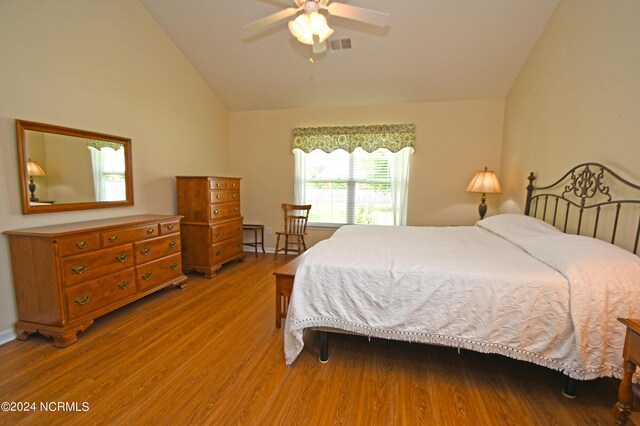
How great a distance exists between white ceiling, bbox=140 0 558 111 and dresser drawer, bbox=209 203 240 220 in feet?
5.78

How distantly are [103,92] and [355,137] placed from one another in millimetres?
3067

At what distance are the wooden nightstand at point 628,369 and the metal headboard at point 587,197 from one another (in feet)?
2.76

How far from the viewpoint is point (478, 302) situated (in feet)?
5.44

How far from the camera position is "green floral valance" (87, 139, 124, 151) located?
2.75 m

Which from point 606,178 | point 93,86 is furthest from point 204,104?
point 606,178

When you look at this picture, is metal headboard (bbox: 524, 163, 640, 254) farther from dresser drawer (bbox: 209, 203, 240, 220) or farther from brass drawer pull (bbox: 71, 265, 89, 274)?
brass drawer pull (bbox: 71, 265, 89, 274)

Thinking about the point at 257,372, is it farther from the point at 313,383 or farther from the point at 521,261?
the point at 521,261

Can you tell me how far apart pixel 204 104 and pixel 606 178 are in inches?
181

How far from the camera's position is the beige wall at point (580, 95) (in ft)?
6.21

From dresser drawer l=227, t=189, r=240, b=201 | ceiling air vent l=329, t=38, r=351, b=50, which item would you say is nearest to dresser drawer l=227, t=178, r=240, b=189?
dresser drawer l=227, t=189, r=240, b=201

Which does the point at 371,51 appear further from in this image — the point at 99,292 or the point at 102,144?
the point at 99,292

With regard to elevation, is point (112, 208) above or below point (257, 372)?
above

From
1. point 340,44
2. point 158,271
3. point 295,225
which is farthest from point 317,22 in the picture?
point 295,225

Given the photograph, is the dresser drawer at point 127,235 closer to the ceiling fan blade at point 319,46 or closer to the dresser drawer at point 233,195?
the dresser drawer at point 233,195
